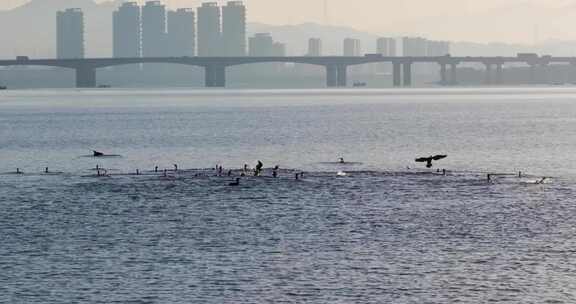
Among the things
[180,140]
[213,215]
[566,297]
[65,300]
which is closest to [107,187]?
[213,215]

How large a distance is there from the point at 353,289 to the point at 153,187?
33.0 meters

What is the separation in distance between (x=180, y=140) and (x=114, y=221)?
69.3 m

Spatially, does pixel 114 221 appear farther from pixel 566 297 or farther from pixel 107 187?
pixel 566 297

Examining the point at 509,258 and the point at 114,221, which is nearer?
the point at 509,258

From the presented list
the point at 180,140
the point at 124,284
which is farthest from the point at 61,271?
the point at 180,140

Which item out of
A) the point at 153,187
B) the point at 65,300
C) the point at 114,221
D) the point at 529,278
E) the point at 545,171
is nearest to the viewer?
the point at 65,300

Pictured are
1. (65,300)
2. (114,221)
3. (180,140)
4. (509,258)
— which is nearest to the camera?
(65,300)

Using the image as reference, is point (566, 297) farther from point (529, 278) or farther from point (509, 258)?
point (509, 258)

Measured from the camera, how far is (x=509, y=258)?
159 ft

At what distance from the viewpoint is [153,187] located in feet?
243

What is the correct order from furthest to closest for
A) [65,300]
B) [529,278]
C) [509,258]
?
1. [509,258]
2. [529,278]
3. [65,300]

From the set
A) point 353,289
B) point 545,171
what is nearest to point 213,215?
point 353,289

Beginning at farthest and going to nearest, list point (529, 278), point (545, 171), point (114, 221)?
point (545, 171), point (114, 221), point (529, 278)

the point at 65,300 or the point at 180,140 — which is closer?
the point at 65,300
